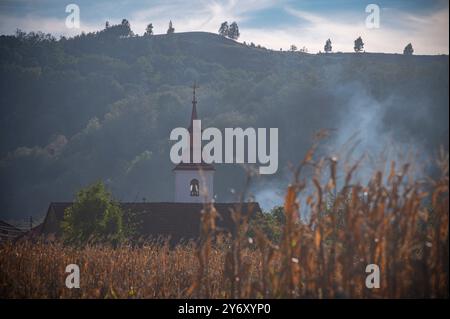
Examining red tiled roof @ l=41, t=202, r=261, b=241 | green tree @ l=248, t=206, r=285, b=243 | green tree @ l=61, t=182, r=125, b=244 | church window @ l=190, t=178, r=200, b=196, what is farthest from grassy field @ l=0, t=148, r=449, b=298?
church window @ l=190, t=178, r=200, b=196

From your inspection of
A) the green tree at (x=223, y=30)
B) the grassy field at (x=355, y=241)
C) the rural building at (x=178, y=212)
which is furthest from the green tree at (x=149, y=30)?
the grassy field at (x=355, y=241)

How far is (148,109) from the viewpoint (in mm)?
103812

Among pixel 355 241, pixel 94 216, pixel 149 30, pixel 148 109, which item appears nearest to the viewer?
pixel 355 241

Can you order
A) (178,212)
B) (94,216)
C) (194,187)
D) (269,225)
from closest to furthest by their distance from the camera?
(269,225), (94,216), (178,212), (194,187)


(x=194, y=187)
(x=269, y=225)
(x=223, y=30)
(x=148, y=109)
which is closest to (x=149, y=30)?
(x=223, y=30)

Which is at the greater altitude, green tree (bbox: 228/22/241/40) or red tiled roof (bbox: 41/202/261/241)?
green tree (bbox: 228/22/241/40)

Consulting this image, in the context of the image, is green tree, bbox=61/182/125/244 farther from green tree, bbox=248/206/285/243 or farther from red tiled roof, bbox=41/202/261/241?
red tiled roof, bbox=41/202/261/241

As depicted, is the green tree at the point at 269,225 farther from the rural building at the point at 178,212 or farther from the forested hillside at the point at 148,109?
the forested hillside at the point at 148,109

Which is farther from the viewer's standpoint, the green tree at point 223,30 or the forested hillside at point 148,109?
the green tree at point 223,30

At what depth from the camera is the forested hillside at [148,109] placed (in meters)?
81.2

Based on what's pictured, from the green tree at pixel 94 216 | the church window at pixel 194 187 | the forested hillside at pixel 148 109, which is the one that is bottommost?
the green tree at pixel 94 216

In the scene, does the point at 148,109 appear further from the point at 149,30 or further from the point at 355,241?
the point at 355,241

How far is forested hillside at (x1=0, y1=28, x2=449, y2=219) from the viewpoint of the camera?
81.2 metres

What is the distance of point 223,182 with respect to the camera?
75.6 metres
